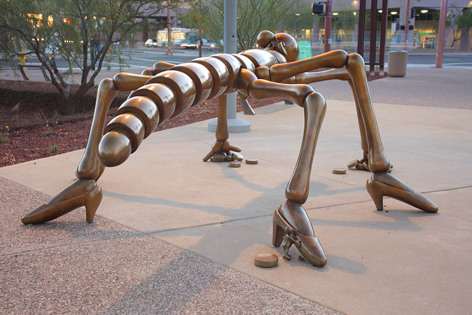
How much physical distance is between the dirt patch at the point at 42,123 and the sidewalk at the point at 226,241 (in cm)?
76

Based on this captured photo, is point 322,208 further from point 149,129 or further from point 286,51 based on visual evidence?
point 149,129

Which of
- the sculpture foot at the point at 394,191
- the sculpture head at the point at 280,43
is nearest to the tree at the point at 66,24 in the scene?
the sculpture head at the point at 280,43

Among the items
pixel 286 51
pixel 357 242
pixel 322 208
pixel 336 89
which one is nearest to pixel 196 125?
pixel 286 51

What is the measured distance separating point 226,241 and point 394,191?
4.39 feet

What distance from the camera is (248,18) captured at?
562 inches

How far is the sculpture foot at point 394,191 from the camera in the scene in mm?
3807

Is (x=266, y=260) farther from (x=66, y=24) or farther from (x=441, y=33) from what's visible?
(x=441, y=33)

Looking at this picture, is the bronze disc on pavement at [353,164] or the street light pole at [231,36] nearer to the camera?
the bronze disc on pavement at [353,164]

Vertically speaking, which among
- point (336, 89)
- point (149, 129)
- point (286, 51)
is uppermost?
point (286, 51)

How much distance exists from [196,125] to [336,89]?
7.74 meters

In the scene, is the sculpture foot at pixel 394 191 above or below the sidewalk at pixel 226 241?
above

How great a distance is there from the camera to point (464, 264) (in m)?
2.96

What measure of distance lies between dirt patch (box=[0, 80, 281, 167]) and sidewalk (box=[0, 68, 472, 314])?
2.49 feet

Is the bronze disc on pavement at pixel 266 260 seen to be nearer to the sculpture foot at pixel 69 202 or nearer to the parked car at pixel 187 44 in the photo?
the sculpture foot at pixel 69 202
